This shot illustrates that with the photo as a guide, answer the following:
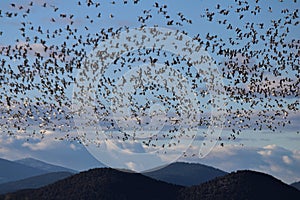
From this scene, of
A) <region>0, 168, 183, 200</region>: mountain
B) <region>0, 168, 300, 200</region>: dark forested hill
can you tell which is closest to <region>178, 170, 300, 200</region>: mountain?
<region>0, 168, 300, 200</region>: dark forested hill

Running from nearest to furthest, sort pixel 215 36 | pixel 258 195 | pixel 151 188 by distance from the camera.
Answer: pixel 215 36, pixel 258 195, pixel 151 188

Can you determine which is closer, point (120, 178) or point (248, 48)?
point (248, 48)

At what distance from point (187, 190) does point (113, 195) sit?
58.5ft

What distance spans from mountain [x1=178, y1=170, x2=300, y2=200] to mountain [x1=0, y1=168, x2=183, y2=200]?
21.4ft

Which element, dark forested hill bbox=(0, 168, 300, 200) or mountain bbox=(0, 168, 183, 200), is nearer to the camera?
dark forested hill bbox=(0, 168, 300, 200)

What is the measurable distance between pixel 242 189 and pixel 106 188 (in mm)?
30985

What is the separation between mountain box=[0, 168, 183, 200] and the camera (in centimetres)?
13725

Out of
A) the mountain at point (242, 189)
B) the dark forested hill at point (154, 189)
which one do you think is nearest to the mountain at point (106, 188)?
the dark forested hill at point (154, 189)

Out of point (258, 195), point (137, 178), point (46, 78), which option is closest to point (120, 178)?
point (137, 178)

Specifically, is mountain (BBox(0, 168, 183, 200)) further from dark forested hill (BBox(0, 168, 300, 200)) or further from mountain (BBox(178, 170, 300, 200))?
mountain (BBox(178, 170, 300, 200))

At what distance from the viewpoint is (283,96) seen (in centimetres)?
8812

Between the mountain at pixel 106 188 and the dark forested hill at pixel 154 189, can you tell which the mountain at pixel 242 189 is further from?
the mountain at pixel 106 188

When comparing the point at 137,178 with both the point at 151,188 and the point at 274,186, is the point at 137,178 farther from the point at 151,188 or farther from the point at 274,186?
the point at 274,186

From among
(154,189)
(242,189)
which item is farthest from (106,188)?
(242,189)
